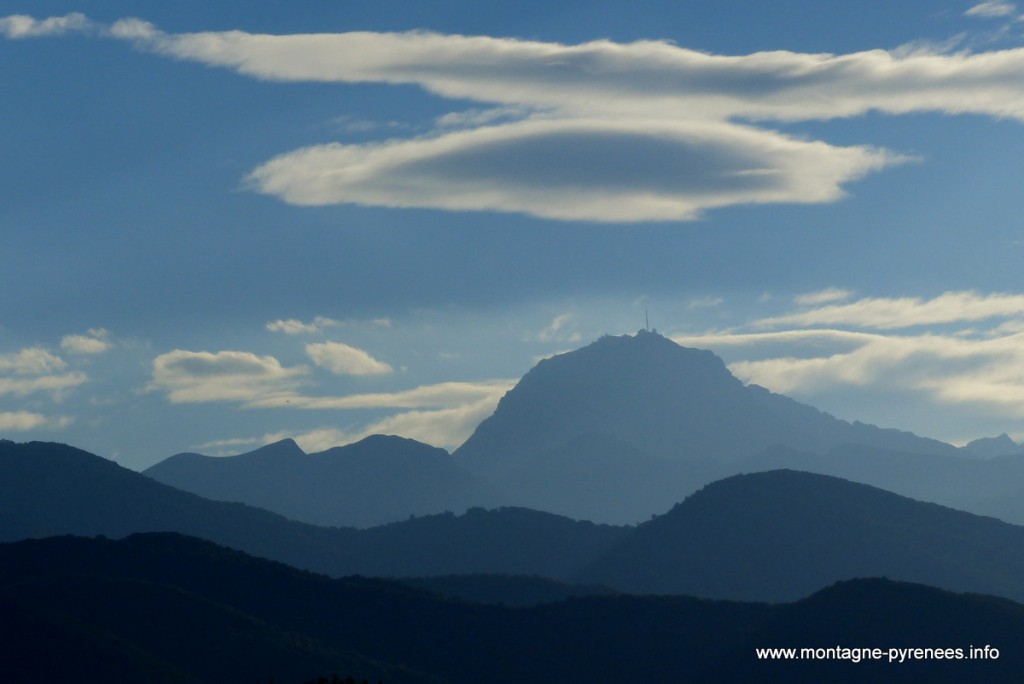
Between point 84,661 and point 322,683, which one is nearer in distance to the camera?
point 322,683

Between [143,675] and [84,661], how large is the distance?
8.93 meters

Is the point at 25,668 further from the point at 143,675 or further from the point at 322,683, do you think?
the point at 322,683

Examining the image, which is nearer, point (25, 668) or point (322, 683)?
point (322, 683)

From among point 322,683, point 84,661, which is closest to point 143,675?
point 84,661

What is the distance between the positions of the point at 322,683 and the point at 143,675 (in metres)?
127

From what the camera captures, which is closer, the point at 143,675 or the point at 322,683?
the point at 322,683

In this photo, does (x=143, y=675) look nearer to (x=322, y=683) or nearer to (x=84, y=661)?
(x=84, y=661)

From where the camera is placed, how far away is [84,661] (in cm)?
19712

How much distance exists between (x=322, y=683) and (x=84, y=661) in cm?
13169

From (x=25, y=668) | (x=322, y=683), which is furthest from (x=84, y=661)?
(x=322, y=683)

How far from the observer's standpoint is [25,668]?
194875 millimetres

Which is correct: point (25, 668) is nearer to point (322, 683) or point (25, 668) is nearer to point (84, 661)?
point (84, 661)
